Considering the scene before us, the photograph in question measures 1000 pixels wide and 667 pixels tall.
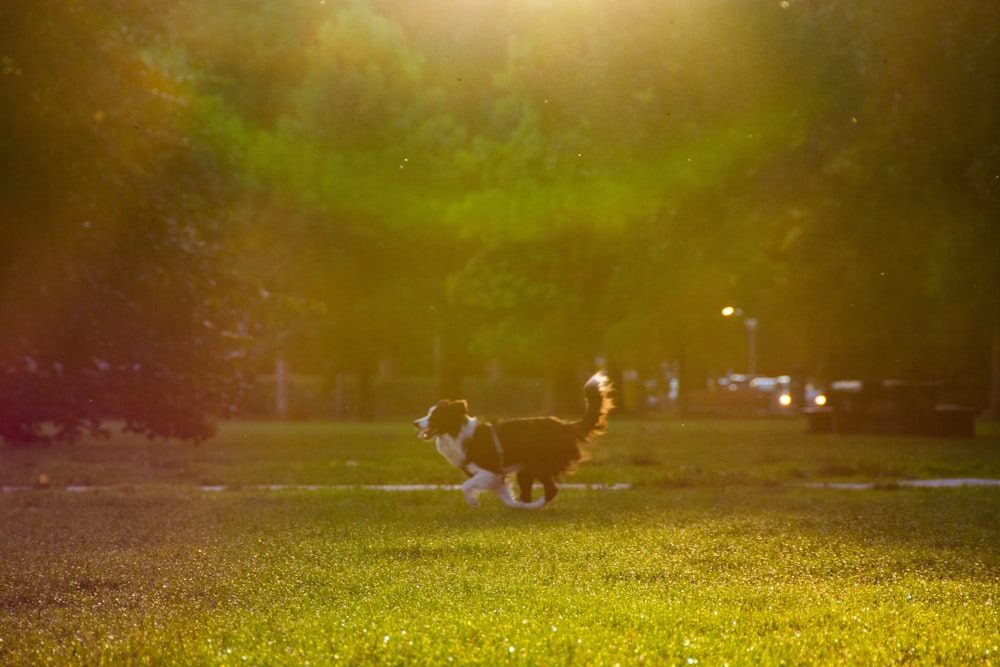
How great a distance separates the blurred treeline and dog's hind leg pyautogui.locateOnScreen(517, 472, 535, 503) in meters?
10.4

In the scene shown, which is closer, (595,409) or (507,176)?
(595,409)

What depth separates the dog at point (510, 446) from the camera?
13867 millimetres

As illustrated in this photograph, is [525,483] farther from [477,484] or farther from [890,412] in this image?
[890,412]

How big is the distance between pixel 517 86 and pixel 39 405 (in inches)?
507

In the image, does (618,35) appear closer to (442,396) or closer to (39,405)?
(39,405)

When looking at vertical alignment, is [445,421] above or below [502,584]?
above

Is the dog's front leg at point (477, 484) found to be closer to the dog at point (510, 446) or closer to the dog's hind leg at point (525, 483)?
the dog at point (510, 446)

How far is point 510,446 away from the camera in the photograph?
1386 centimetres

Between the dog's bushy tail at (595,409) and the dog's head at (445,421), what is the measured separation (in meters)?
1.24

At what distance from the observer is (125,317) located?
25.6m

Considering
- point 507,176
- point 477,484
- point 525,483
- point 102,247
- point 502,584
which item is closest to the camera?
point 502,584

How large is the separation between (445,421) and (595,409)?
1.56 m

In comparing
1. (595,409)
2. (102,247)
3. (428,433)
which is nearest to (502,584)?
(428,433)

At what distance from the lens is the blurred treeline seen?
73.9 feet
